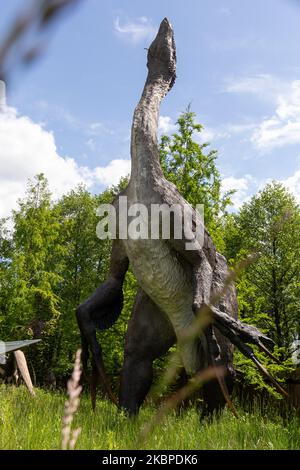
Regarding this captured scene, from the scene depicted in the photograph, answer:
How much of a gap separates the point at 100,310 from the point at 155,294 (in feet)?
2.51

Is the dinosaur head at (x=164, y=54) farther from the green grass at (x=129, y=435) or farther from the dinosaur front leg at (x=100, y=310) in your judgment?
the green grass at (x=129, y=435)

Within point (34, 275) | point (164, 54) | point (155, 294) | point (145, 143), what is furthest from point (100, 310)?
point (34, 275)

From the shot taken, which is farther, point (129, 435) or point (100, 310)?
point (100, 310)

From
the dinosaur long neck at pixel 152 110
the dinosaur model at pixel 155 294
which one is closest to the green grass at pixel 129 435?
the dinosaur model at pixel 155 294

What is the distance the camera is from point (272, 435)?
11.4 feet

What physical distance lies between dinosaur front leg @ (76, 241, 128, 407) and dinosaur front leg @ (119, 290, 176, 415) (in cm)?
29

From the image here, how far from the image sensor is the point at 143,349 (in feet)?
16.0

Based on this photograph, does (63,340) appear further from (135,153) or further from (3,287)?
(135,153)

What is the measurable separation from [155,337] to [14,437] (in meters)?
2.20

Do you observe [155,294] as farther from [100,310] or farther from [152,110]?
[152,110]

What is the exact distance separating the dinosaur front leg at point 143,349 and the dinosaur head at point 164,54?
8.01ft

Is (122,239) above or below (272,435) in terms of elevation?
above

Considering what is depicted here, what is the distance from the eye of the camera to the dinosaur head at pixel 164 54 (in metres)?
5.37
